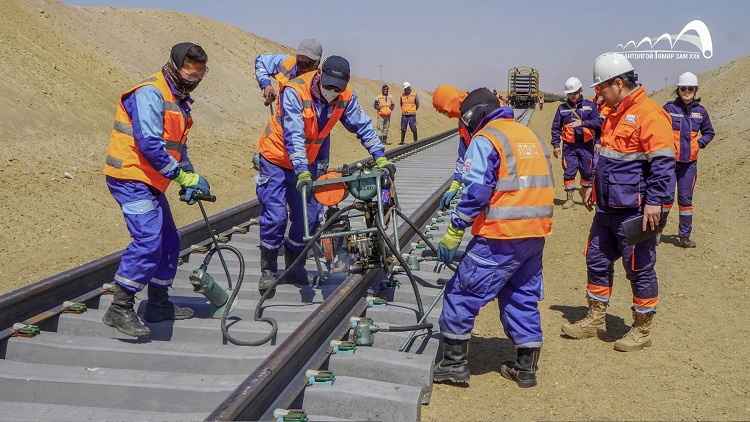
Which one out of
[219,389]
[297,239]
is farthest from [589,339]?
[219,389]

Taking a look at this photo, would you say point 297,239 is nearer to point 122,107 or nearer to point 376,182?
point 376,182

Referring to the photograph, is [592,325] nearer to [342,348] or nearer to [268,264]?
[342,348]

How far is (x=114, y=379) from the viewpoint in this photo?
4395mm

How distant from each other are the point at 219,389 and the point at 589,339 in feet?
10.2

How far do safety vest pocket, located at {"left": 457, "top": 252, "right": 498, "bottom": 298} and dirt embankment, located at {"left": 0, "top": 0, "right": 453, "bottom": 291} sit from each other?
4.92 m

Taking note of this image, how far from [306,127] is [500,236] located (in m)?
2.12

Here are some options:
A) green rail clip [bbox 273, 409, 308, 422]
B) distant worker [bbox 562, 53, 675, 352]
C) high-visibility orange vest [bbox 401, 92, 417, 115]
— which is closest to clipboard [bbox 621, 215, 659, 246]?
distant worker [bbox 562, 53, 675, 352]

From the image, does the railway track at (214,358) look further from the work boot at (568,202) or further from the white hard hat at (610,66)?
the work boot at (568,202)

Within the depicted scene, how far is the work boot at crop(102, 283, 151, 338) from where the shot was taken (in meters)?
4.97

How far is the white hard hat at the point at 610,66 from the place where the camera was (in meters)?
5.64

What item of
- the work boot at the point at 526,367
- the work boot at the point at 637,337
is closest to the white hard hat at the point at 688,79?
the work boot at the point at 637,337

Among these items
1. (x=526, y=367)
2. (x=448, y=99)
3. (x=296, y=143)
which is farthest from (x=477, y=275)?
(x=296, y=143)

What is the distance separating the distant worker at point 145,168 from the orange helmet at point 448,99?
5.94ft

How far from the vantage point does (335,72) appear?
5.75m
